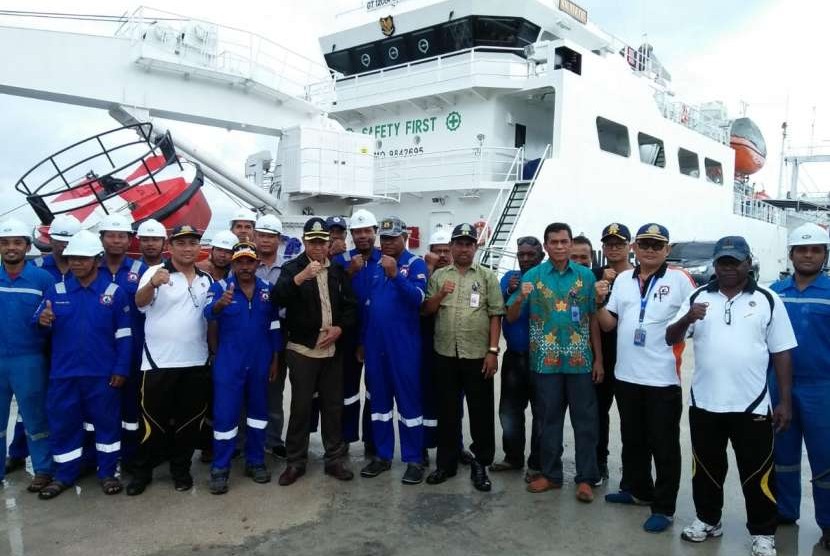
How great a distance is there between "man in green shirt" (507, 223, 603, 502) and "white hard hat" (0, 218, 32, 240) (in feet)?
10.4

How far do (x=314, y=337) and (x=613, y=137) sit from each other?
11.6 metres

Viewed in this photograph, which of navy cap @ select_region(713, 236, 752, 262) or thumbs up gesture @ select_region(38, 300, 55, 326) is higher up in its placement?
navy cap @ select_region(713, 236, 752, 262)

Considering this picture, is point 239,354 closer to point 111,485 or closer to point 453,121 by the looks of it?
point 111,485

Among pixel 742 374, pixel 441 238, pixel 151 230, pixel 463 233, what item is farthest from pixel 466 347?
pixel 151 230

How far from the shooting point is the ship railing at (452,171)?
11305 millimetres

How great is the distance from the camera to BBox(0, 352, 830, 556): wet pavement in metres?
3.03

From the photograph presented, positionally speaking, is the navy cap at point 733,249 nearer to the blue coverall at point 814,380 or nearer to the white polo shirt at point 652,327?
the white polo shirt at point 652,327

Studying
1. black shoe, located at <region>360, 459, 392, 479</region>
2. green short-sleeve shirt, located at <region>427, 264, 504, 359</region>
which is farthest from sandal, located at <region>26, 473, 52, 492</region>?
green short-sleeve shirt, located at <region>427, 264, 504, 359</region>

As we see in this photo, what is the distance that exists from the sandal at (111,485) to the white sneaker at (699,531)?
3.30 m

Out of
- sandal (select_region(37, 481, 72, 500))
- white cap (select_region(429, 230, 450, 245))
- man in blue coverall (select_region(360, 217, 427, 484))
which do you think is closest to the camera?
sandal (select_region(37, 481, 72, 500))

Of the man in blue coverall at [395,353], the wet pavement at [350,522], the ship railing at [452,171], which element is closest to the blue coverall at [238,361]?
the wet pavement at [350,522]

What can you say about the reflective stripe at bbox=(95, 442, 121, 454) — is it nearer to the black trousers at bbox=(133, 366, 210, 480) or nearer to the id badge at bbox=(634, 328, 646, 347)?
the black trousers at bbox=(133, 366, 210, 480)

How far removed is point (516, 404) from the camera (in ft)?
13.4

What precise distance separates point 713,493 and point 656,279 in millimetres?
1170
